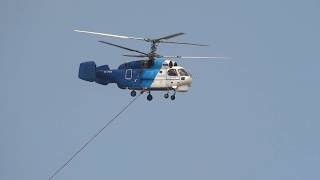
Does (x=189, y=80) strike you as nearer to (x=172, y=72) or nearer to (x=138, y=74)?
(x=172, y=72)

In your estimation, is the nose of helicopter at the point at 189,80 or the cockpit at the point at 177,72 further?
the cockpit at the point at 177,72

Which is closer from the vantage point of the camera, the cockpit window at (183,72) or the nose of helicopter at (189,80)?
the nose of helicopter at (189,80)

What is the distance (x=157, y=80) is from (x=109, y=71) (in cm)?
454

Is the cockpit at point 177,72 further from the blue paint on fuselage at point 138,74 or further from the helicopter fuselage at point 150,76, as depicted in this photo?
the blue paint on fuselage at point 138,74

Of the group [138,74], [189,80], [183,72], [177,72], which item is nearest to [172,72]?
[177,72]

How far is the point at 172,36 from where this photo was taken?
64688 millimetres

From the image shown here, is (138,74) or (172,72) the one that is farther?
(138,74)

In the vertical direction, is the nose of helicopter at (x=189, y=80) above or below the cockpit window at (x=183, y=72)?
below

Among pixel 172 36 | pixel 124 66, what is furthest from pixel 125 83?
pixel 172 36

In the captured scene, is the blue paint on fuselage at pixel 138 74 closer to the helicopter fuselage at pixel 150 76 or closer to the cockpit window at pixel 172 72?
the helicopter fuselage at pixel 150 76

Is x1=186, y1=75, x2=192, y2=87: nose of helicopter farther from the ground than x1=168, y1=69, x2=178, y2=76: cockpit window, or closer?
closer

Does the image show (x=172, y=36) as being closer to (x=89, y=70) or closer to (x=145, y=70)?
(x=145, y=70)

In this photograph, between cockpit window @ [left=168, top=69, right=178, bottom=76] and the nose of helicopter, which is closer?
the nose of helicopter

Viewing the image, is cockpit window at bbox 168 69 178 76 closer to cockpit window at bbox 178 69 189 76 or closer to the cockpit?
the cockpit
